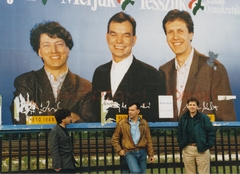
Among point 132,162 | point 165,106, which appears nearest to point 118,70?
point 165,106

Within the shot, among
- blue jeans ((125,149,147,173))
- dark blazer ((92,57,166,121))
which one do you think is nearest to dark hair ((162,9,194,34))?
dark blazer ((92,57,166,121))

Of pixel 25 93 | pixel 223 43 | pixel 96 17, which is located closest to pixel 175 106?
pixel 223 43

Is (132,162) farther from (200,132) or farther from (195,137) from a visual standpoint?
(200,132)

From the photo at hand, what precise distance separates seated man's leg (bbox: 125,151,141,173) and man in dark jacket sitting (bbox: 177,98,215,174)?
882mm

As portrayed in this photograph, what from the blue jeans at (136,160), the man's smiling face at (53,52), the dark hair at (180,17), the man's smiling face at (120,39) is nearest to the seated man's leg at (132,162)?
the blue jeans at (136,160)

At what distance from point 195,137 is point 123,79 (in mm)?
1798

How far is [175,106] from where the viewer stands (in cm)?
712

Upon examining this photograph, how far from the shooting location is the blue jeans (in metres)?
6.36

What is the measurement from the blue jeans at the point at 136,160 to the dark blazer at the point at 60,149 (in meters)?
1.11

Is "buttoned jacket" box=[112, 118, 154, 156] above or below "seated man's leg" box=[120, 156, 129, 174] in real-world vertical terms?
above

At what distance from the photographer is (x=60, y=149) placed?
18.8ft

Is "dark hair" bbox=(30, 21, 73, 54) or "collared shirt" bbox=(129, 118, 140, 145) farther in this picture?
"dark hair" bbox=(30, 21, 73, 54)

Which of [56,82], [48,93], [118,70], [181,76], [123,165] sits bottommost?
[123,165]

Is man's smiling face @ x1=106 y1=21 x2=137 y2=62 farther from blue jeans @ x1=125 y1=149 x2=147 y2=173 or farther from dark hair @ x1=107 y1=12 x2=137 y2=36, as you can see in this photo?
blue jeans @ x1=125 y1=149 x2=147 y2=173
